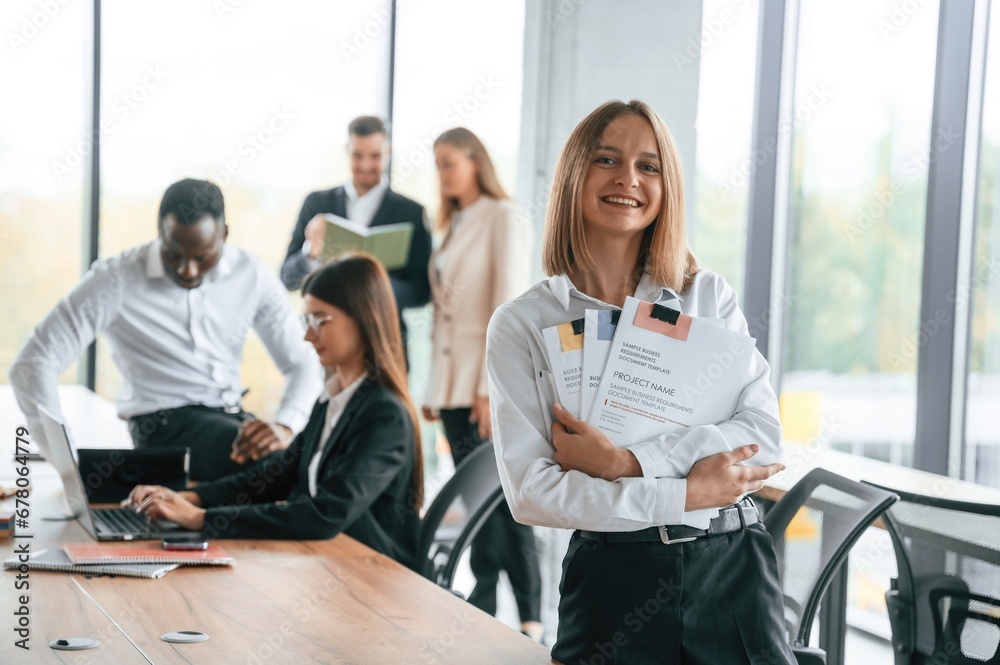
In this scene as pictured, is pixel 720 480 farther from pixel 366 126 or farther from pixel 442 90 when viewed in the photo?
pixel 442 90

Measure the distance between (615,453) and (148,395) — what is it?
2.30m

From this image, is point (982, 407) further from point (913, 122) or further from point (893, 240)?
point (913, 122)

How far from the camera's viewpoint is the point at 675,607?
158 cm

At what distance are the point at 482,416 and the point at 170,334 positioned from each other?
1.13m

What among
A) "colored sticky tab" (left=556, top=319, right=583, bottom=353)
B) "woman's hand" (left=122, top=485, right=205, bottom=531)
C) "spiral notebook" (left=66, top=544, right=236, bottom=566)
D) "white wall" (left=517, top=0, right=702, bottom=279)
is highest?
"white wall" (left=517, top=0, right=702, bottom=279)

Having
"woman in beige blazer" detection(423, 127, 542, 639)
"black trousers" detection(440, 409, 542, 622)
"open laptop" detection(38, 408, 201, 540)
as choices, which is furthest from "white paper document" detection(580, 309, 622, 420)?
"woman in beige blazer" detection(423, 127, 542, 639)

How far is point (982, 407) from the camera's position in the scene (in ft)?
12.8

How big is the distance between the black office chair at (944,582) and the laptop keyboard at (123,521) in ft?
5.07

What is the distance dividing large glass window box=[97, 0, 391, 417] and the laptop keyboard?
278cm

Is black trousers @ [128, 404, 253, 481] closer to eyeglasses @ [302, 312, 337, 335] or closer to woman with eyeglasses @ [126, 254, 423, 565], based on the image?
woman with eyeglasses @ [126, 254, 423, 565]

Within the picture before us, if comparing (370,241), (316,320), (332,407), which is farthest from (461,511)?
(370,241)

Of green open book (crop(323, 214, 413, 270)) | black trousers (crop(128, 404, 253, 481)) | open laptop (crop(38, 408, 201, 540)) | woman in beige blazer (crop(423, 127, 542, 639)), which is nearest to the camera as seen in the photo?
open laptop (crop(38, 408, 201, 540))

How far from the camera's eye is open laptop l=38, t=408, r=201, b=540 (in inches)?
88.4

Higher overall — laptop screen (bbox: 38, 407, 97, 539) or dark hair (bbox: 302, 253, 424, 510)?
dark hair (bbox: 302, 253, 424, 510)
